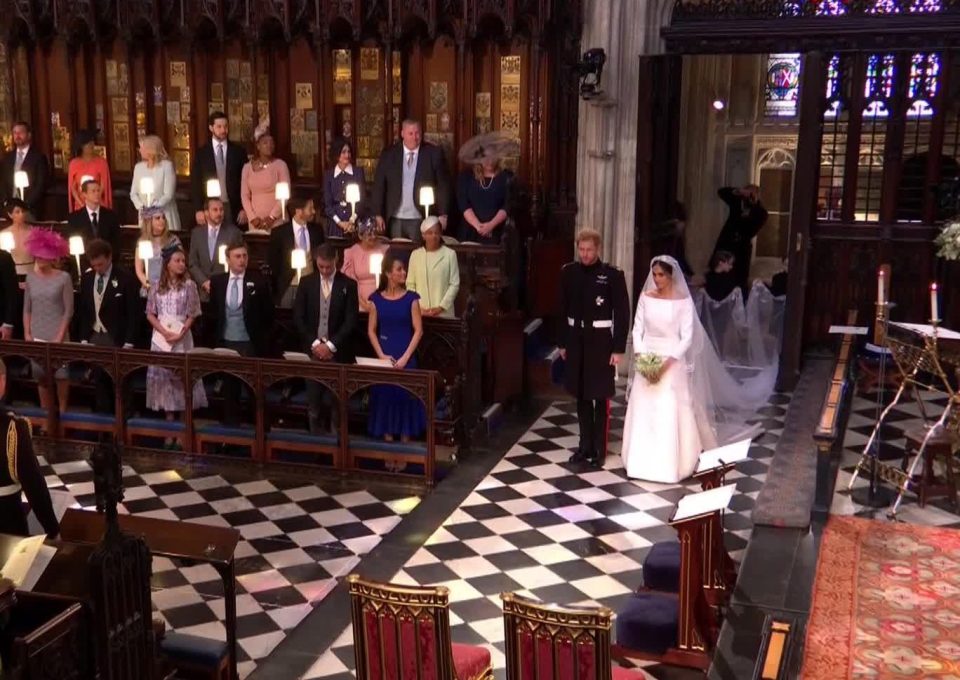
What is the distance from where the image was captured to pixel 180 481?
30.5ft

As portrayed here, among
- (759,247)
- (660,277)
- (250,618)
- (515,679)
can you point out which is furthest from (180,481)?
(759,247)

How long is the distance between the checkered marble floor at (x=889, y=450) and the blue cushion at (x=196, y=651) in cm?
495

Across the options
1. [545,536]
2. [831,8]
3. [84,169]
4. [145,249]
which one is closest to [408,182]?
[145,249]

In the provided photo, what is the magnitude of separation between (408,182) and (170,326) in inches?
146

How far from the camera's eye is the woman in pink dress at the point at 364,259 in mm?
10594

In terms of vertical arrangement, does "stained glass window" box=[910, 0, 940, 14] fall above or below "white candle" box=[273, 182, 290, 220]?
above

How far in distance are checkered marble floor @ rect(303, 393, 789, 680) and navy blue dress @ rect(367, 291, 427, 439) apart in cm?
85

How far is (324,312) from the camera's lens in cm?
969

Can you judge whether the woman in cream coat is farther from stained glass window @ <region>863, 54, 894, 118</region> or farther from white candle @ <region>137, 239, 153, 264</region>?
stained glass window @ <region>863, 54, 894, 118</region>

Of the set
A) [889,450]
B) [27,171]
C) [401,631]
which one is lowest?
[889,450]

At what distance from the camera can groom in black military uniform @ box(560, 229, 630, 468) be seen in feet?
30.5

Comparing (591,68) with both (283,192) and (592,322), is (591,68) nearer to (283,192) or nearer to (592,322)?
(283,192)

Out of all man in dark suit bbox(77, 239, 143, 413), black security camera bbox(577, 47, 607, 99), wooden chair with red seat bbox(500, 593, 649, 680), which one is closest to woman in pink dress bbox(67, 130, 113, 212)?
man in dark suit bbox(77, 239, 143, 413)

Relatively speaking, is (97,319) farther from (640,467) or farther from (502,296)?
(640,467)
